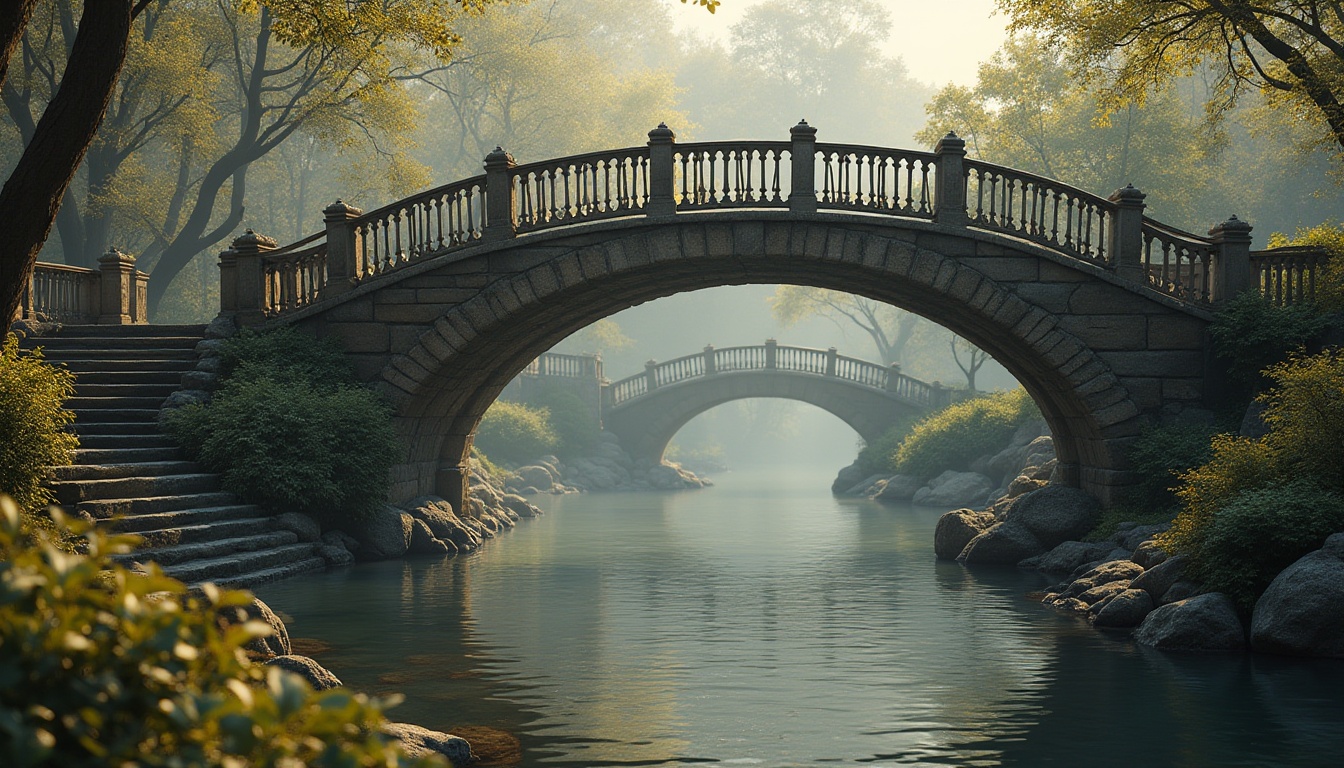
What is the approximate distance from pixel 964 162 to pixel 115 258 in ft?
45.3

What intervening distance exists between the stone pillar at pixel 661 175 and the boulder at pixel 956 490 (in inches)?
503

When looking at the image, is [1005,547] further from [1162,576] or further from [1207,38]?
[1207,38]

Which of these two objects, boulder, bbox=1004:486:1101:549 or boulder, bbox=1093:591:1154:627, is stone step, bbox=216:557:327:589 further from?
boulder, bbox=1004:486:1101:549

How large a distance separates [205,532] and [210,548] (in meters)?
0.44

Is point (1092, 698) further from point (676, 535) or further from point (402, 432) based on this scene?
point (676, 535)

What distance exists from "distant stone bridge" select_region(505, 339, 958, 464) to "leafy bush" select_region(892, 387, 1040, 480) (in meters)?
5.40

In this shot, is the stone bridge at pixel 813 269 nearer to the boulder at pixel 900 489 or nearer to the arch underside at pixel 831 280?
the arch underside at pixel 831 280

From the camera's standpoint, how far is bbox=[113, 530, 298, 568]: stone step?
13.2 metres

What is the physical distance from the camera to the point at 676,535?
22.5 m

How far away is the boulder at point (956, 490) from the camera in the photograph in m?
28.1

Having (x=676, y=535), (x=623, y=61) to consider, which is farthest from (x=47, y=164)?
(x=623, y=61)

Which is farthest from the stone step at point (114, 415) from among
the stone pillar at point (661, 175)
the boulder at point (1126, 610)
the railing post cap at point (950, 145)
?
the boulder at point (1126, 610)

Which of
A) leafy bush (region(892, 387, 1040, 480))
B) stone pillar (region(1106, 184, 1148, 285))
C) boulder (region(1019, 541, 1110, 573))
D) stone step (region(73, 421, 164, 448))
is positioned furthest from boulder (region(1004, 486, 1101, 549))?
leafy bush (region(892, 387, 1040, 480))

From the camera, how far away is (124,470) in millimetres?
14477
